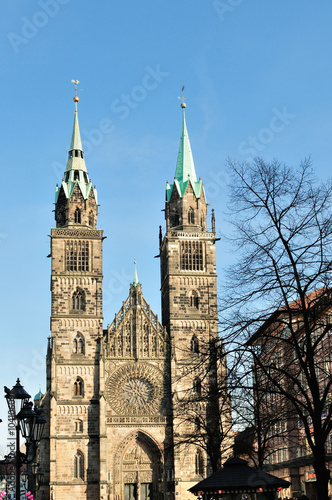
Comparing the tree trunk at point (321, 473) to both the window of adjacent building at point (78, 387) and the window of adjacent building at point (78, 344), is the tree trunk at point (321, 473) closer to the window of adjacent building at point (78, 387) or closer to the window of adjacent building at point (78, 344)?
the window of adjacent building at point (78, 387)

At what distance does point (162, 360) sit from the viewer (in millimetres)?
66500

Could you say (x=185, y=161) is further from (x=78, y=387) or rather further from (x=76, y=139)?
(x=78, y=387)

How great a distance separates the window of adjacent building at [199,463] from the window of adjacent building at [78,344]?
13.5 meters

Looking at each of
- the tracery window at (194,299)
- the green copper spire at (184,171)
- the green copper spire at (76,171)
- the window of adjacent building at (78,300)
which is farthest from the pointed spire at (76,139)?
the tracery window at (194,299)

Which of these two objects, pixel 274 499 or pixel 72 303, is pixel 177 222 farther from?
pixel 274 499

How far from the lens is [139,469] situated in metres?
65.0

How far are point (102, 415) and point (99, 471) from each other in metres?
4.58

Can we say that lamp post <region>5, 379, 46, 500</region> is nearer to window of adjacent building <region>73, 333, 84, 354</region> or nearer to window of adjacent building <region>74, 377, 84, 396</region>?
window of adjacent building <region>74, 377, 84, 396</region>

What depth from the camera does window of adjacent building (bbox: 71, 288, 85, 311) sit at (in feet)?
220

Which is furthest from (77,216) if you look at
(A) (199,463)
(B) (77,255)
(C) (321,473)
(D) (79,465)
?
(C) (321,473)

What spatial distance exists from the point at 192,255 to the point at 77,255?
10.8m

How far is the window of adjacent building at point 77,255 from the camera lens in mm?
68250


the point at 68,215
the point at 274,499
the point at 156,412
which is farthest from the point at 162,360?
the point at 274,499

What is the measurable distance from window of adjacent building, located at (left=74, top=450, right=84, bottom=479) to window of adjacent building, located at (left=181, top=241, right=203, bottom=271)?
62.9 feet
